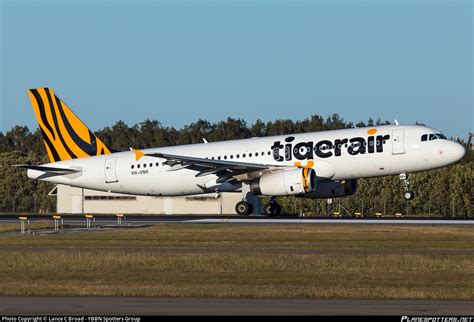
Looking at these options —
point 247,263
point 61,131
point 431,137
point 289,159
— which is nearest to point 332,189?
point 289,159

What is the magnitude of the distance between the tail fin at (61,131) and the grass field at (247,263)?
16.3m

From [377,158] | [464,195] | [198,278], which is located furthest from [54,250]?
[464,195]

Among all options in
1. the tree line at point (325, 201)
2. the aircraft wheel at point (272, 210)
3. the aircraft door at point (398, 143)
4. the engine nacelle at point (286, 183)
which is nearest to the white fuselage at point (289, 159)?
the aircraft door at point (398, 143)

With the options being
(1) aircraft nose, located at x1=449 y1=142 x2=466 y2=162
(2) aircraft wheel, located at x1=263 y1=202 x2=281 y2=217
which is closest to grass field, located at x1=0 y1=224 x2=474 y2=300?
(1) aircraft nose, located at x1=449 y1=142 x2=466 y2=162

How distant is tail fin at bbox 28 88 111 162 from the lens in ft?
211

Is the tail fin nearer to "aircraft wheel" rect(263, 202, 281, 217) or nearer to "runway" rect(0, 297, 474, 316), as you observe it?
"aircraft wheel" rect(263, 202, 281, 217)

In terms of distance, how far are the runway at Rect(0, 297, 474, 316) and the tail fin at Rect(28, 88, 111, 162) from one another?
41.1 meters

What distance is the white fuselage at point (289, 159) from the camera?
54781mm

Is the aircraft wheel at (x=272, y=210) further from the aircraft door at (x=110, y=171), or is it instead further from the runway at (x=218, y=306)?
the runway at (x=218, y=306)

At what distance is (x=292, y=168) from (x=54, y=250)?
70.2ft

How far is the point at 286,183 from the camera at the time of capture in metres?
55.8

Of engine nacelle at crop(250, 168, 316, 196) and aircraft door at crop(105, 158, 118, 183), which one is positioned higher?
aircraft door at crop(105, 158, 118, 183)

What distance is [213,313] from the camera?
67.2 ft

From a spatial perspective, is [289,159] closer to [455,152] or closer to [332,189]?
[332,189]
